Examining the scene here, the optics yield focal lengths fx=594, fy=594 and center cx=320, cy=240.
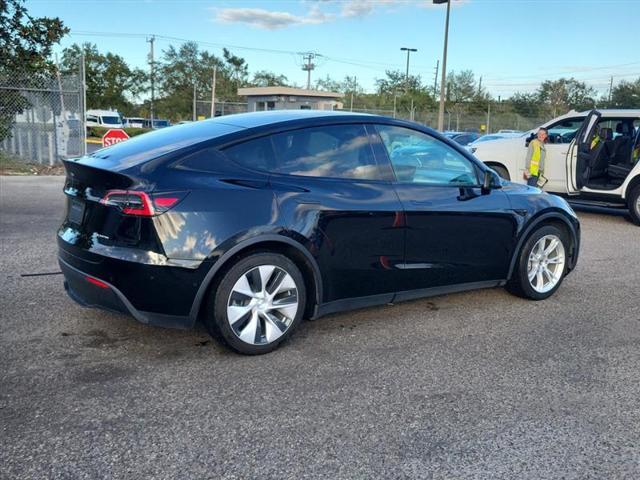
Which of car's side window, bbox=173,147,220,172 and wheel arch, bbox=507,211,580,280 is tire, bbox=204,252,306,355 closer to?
car's side window, bbox=173,147,220,172

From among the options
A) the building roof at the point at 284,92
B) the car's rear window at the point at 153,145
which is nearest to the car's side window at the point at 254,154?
the car's rear window at the point at 153,145

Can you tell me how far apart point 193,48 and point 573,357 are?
226ft

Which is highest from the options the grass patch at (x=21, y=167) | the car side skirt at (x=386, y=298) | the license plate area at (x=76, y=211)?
the license plate area at (x=76, y=211)

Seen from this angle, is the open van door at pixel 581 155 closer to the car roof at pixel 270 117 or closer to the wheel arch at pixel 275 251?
the car roof at pixel 270 117

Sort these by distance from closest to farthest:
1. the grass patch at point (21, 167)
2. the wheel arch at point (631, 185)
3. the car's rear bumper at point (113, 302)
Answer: the car's rear bumper at point (113, 302), the wheel arch at point (631, 185), the grass patch at point (21, 167)

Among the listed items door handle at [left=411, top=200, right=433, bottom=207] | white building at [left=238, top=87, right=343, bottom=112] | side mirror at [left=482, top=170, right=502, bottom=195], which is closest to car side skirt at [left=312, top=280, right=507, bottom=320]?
door handle at [left=411, top=200, right=433, bottom=207]

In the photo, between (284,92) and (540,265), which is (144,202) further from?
(284,92)

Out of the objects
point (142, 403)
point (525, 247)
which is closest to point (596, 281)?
point (525, 247)

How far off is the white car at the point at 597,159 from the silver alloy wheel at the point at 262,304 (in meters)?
7.95

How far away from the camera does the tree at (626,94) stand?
5570 cm

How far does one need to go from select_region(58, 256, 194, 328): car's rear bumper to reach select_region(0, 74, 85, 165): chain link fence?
11762 millimetres

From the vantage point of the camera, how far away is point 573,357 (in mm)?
4148

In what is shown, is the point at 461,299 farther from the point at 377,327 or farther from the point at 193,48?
the point at 193,48

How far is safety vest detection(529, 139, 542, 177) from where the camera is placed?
10.6 metres
